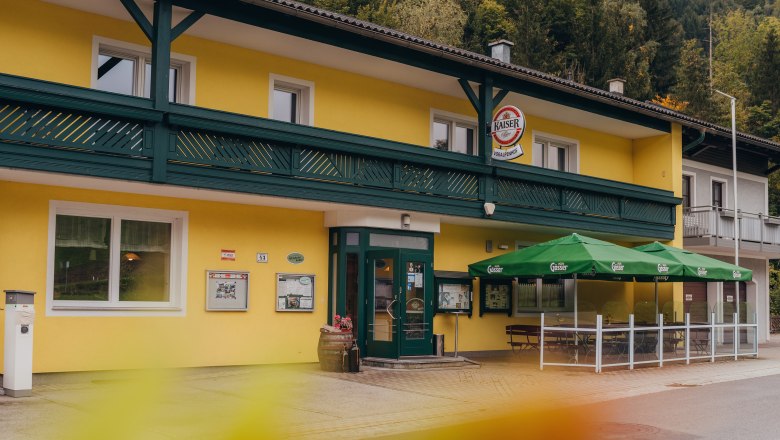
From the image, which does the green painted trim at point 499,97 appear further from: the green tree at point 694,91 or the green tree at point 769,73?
the green tree at point 769,73

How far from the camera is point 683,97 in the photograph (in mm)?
49906

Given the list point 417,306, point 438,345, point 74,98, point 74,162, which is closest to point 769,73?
point 438,345

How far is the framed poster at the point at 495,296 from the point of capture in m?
19.3

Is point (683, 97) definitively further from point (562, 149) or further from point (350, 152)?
point (350, 152)

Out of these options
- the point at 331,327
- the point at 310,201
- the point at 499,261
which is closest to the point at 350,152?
the point at 310,201

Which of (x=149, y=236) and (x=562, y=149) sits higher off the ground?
(x=562, y=149)

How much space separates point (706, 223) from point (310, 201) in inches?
605

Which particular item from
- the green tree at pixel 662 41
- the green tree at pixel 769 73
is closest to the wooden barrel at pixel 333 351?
the green tree at pixel 662 41

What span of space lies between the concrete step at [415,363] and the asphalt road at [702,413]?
4445 mm

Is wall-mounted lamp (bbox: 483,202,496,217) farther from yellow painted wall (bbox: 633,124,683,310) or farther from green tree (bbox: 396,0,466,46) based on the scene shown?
green tree (bbox: 396,0,466,46)

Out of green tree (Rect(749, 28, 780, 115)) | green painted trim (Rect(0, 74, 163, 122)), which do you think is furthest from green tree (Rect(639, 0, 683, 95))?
green painted trim (Rect(0, 74, 163, 122))

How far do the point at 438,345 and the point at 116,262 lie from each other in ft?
21.9

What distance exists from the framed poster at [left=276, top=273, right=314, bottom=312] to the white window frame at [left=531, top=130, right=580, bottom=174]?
7755 millimetres

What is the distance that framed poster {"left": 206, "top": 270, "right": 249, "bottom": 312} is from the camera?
14.6 metres
